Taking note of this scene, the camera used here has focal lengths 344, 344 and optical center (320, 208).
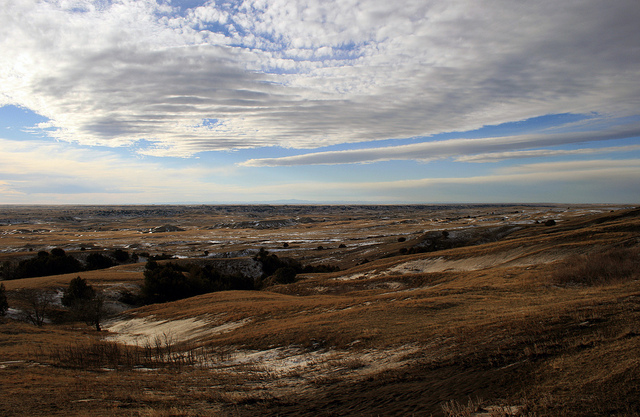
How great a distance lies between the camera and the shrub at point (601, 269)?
1878 centimetres

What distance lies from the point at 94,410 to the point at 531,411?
9.55 m

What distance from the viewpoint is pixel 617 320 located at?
9938mm

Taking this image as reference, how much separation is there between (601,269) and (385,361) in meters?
16.7

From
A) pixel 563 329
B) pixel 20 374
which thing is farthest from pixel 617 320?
pixel 20 374

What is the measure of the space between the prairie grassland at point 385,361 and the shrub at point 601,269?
4.4 inches

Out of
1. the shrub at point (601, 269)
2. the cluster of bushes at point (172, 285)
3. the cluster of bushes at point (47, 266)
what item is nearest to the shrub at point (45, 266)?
the cluster of bushes at point (47, 266)

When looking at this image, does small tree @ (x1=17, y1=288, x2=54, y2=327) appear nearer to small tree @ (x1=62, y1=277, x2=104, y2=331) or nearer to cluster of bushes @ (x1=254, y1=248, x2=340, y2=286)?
small tree @ (x1=62, y1=277, x2=104, y2=331)

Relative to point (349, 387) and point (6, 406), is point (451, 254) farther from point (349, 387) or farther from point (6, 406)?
point (6, 406)

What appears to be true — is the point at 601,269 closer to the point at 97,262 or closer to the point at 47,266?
the point at 47,266

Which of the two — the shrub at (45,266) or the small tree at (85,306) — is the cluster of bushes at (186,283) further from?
the shrub at (45,266)

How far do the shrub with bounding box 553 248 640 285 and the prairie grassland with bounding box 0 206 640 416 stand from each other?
0.36 feet

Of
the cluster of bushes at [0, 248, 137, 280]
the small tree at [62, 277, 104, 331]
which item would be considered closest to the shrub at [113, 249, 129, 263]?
the cluster of bushes at [0, 248, 137, 280]

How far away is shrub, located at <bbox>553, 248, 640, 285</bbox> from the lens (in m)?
18.8

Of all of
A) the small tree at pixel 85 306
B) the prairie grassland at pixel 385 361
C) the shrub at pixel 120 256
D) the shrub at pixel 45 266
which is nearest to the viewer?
the prairie grassland at pixel 385 361
